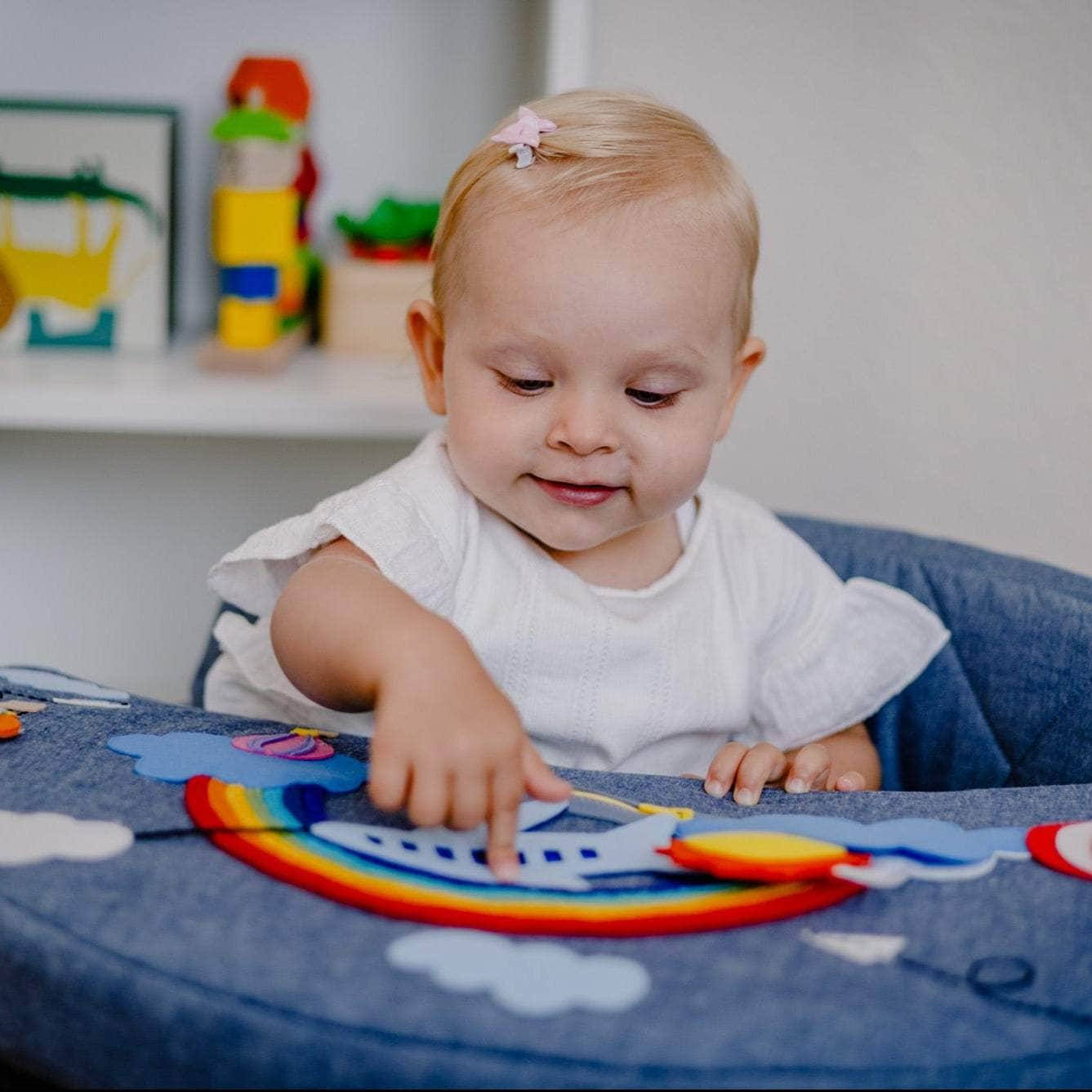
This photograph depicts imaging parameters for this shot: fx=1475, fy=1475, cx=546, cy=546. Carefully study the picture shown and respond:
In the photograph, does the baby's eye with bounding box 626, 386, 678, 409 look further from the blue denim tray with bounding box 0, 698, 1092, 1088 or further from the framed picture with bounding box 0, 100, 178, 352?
the framed picture with bounding box 0, 100, 178, 352

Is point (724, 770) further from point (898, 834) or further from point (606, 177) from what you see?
point (606, 177)

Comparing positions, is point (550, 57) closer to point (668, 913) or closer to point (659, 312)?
point (659, 312)

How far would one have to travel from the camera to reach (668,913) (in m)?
0.53

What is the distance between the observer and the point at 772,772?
818mm

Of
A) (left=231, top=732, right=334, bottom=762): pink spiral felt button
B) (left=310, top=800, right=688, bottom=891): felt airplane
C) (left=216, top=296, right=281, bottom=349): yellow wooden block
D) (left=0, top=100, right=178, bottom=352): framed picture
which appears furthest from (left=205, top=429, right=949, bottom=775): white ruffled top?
(left=0, top=100, right=178, bottom=352): framed picture

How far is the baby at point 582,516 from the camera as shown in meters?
0.76

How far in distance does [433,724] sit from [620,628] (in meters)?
0.33

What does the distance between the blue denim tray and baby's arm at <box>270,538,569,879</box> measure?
0.18 feet

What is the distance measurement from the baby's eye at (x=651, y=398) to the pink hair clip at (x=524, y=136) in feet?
0.45

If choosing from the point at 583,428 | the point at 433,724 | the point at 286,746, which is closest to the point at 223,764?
the point at 286,746

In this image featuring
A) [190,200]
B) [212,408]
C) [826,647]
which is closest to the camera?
[826,647]

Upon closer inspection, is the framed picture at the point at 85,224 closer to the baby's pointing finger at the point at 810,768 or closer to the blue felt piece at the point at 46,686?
→ the blue felt piece at the point at 46,686

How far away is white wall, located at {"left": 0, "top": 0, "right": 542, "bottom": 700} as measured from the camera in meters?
1.42

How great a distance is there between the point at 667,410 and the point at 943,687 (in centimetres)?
33
